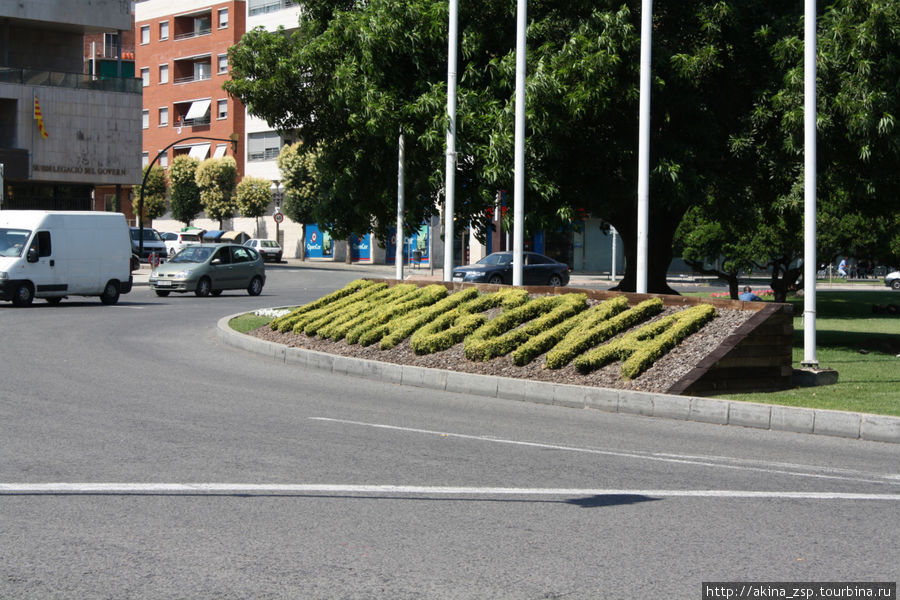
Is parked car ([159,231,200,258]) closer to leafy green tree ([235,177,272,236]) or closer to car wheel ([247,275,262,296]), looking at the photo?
leafy green tree ([235,177,272,236])

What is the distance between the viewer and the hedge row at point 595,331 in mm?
13930

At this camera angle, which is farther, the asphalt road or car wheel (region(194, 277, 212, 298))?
car wheel (region(194, 277, 212, 298))

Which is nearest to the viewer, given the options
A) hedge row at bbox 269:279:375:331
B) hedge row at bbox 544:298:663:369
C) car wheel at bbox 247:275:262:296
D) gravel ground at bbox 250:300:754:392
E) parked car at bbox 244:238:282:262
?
gravel ground at bbox 250:300:754:392

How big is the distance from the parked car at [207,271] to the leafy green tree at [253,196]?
42.1 meters

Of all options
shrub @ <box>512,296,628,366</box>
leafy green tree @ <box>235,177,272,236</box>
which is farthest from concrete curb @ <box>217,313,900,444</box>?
leafy green tree @ <box>235,177,272,236</box>

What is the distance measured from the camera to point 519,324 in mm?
16125

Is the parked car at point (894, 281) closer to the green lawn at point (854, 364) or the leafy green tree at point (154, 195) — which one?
the green lawn at point (854, 364)

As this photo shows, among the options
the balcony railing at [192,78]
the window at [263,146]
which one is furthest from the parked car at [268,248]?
the balcony railing at [192,78]

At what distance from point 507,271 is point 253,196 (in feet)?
131

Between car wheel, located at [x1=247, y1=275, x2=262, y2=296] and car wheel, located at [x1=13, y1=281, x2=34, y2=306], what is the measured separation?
9.17m

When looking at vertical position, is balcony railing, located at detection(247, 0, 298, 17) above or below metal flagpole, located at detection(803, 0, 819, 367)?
above

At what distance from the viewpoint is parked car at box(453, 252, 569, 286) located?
39.5 m

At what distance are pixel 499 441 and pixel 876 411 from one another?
4.21m

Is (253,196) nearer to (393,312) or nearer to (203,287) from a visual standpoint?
(203,287)
